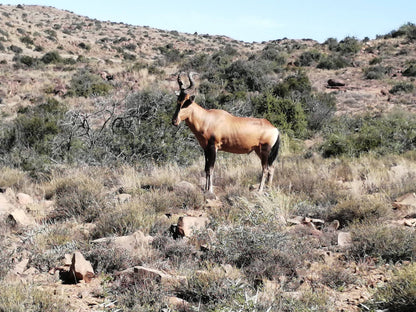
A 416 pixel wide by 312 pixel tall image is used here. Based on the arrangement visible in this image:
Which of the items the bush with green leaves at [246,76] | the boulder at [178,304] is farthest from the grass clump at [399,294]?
the bush with green leaves at [246,76]

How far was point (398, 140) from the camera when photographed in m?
11.7

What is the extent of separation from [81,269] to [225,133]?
13.9 ft

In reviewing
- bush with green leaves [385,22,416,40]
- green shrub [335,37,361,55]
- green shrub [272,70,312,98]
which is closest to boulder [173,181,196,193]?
green shrub [272,70,312,98]

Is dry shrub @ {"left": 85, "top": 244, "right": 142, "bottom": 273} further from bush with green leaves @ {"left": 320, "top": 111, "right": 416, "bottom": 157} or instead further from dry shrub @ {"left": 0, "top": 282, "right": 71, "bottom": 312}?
bush with green leaves @ {"left": 320, "top": 111, "right": 416, "bottom": 157}

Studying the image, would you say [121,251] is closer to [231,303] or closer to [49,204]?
[231,303]

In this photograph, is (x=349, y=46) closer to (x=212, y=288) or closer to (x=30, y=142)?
(x=30, y=142)

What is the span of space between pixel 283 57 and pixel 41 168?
28.4 metres

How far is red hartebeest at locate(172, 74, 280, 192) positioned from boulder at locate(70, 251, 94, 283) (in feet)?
11.8

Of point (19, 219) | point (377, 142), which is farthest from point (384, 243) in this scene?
point (377, 142)

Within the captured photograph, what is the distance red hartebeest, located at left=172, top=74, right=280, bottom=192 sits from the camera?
303 inches

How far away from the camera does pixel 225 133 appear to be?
307 inches

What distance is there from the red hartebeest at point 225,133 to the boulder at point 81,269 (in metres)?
3.61

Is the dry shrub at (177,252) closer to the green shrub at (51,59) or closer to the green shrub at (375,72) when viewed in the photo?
the green shrub at (375,72)

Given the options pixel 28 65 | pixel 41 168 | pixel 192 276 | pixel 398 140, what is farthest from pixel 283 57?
pixel 192 276
